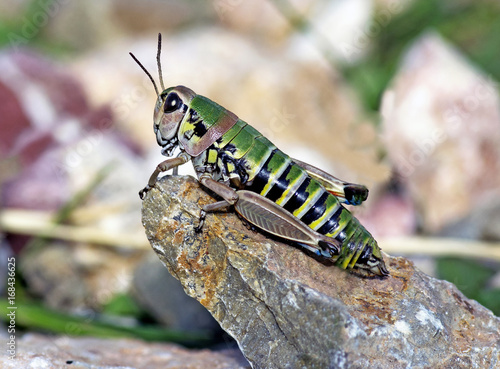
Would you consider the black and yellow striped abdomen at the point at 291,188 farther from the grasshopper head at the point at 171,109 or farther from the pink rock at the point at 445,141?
the pink rock at the point at 445,141

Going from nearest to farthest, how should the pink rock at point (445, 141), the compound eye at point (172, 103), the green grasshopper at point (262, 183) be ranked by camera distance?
the green grasshopper at point (262, 183) → the compound eye at point (172, 103) → the pink rock at point (445, 141)

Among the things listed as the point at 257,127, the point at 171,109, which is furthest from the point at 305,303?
the point at 257,127

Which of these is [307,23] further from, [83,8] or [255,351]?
[255,351]

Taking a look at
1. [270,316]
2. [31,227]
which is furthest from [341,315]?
[31,227]

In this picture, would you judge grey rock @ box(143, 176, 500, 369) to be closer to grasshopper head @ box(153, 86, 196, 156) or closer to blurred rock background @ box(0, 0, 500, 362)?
grasshopper head @ box(153, 86, 196, 156)

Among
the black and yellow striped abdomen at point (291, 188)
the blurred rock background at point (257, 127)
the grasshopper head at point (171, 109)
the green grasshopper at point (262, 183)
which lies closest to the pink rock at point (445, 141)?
the blurred rock background at point (257, 127)

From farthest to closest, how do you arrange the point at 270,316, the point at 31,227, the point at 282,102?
the point at 282,102 → the point at 31,227 → the point at 270,316

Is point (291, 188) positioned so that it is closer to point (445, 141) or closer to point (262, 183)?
point (262, 183)
